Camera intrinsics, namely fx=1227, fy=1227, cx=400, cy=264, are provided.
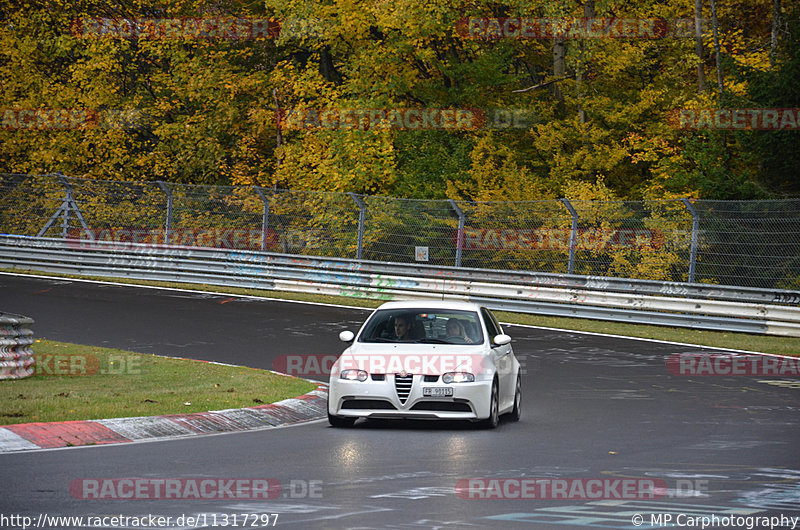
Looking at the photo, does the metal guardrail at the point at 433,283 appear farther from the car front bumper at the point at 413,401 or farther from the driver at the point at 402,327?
the car front bumper at the point at 413,401

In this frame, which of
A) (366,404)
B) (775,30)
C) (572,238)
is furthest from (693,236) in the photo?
(775,30)

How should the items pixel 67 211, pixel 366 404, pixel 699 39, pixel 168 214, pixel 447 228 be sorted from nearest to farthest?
pixel 366 404 < pixel 447 228 < pixel 168 214 < pixel 67 211 < pixel 699 39

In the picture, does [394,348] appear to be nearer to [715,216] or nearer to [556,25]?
[715,216]

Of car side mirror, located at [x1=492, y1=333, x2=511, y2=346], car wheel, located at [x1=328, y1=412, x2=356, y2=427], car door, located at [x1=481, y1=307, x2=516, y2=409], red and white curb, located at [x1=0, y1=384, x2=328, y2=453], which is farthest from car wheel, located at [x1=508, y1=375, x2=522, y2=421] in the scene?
red and white curb, located at [x1=0, y1=384, x2=328, y2=453]

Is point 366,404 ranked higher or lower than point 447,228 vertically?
lower

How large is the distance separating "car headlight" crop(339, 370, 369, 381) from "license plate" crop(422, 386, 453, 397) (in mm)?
646

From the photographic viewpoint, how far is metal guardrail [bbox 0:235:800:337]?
79.0 ft

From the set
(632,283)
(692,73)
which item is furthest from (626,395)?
(692,73)

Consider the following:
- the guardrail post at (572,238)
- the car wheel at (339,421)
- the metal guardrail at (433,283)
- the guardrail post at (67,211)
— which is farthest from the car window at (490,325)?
the guardrail post at (67,211)

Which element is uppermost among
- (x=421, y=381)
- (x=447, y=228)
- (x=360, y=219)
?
(x=360, y=219)

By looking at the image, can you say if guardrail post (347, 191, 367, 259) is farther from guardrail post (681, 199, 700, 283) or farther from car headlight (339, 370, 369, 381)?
car headlight (339, 370, 369, 381)

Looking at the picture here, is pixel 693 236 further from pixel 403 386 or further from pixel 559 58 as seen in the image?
pixel 559 58

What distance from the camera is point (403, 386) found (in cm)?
1255

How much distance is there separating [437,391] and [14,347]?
5.66m
